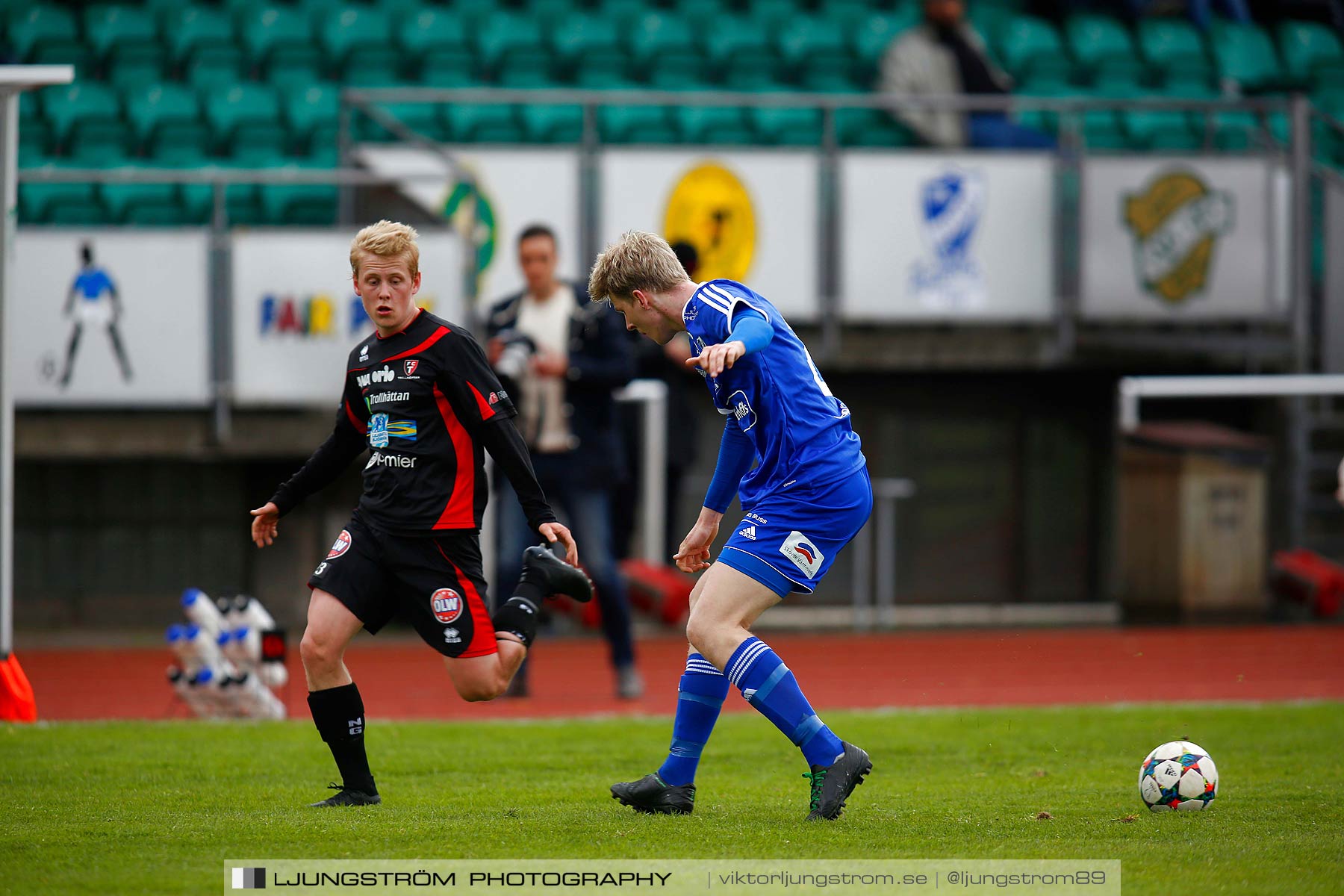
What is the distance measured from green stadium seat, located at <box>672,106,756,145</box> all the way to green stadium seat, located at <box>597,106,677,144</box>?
0.11 metres

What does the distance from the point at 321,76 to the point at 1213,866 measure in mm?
11699

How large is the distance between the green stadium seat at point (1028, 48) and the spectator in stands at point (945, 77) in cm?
166

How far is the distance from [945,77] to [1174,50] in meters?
3.25

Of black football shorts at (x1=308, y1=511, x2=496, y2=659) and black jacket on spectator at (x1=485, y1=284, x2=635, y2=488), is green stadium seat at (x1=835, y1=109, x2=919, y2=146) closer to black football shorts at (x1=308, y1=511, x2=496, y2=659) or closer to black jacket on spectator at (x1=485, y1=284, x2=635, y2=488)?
black jacket on spectator at (x1=485, y1=284, x2=635, y2=488)

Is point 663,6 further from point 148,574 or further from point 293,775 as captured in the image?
point 293,775

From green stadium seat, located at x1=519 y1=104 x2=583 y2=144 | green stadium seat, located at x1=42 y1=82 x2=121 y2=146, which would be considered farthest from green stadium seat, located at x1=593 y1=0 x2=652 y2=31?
green stadium seat, located at x1=42 y1=82 x2=121 y2=146

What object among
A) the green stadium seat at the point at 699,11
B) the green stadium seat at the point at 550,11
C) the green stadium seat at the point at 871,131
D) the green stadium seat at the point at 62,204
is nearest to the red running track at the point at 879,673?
the green stadium seat at the point at 62,204

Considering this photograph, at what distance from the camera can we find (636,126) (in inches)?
530

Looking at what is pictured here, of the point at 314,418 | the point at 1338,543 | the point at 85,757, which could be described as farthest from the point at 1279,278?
the point at 85,757

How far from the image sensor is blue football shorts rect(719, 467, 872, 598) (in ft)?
16.8

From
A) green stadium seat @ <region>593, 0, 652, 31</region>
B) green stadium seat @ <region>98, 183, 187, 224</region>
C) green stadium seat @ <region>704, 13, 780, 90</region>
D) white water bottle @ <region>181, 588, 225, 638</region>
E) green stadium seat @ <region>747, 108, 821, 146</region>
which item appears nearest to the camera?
white water bottle @ <region>181, 588, 225, 638</region>

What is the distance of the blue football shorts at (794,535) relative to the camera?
511cm

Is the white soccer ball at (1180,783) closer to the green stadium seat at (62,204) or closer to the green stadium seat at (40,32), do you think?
the green stadium seat at (62,204)

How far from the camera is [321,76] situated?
14.4 metres
